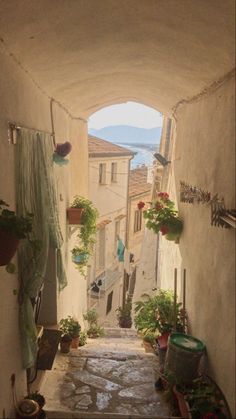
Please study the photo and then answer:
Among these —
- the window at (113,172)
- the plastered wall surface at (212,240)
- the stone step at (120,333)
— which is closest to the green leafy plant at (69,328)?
the plastered wall surface at (212,240)

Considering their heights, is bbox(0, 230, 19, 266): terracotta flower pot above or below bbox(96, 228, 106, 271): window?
above

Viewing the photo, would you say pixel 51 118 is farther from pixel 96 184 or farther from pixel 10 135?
pixel 96 184

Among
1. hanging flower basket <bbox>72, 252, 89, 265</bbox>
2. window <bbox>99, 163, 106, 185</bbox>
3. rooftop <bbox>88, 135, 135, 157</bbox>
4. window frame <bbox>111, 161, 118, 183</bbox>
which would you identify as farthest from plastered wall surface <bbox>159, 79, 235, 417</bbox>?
window frame <bbox>111, 161, 118, 183</bbox>

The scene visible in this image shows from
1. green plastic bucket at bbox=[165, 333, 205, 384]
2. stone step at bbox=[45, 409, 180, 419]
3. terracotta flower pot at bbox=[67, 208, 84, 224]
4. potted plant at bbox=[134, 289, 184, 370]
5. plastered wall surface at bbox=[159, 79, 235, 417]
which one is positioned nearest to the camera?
plastered wall surface at bbox=[159, 79, 235, 417]

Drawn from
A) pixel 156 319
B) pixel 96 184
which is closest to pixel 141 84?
pixel 156 319

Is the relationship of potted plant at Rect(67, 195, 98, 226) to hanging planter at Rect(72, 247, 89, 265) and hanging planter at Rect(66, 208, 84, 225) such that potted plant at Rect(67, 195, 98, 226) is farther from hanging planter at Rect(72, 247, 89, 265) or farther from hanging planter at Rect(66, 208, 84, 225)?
hanging planter at Rect(72, 247, 89, 265)

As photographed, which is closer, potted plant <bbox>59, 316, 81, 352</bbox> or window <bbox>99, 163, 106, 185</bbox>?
potted plant <bbox>59, 316, 81, 352</bbox>

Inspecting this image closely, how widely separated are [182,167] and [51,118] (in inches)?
97.9

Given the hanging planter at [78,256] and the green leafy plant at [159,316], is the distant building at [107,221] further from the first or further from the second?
the green leafy plant at [159,316]

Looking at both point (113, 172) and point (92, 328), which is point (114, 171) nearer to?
point (113, 172)

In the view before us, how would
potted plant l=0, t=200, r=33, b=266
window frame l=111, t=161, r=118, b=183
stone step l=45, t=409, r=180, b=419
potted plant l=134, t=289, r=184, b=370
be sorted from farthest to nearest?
window frame l=111, t=161, r=118, b=183 < potted plant l=134, t=289, r=184, b=370 < stone step l=45, t=409, r=180, b=419 < potted plant l=0, t=200, r=33, b=266

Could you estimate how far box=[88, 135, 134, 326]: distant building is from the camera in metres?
14.0

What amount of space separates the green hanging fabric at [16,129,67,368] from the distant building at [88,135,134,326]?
7890mm

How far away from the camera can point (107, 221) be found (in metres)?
15.2
